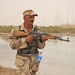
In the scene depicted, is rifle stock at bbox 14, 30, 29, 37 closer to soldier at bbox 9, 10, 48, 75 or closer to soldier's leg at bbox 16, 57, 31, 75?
soldier at bbox 9, 10, 48, 75

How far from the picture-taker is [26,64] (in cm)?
197

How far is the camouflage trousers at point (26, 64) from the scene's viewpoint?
1.97 meters


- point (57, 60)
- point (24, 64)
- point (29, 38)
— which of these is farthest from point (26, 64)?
point (57, 60)

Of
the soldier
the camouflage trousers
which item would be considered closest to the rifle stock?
the soldier

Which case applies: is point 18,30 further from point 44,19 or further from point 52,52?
point 52,52

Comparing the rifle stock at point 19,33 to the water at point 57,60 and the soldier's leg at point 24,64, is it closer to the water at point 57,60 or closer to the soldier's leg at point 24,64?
the soldier's leg at point 24,64

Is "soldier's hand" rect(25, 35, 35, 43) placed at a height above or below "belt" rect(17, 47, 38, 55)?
above

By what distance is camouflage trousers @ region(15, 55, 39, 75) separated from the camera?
197cm

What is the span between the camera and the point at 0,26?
4.29m

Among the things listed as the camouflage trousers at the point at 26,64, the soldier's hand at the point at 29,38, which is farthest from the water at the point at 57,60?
the soldier's hand at the point at 29,38

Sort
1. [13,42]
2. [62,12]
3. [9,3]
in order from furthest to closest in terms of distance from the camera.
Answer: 1. [9,3]
2. [62,12]
3. [13,42]

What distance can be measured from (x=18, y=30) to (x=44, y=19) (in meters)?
1.90

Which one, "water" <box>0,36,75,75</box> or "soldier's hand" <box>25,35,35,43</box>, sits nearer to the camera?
"soldier's hand" <box>25,35,35,43</box>

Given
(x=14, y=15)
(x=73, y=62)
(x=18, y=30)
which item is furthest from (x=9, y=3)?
(x=18, y=30)
